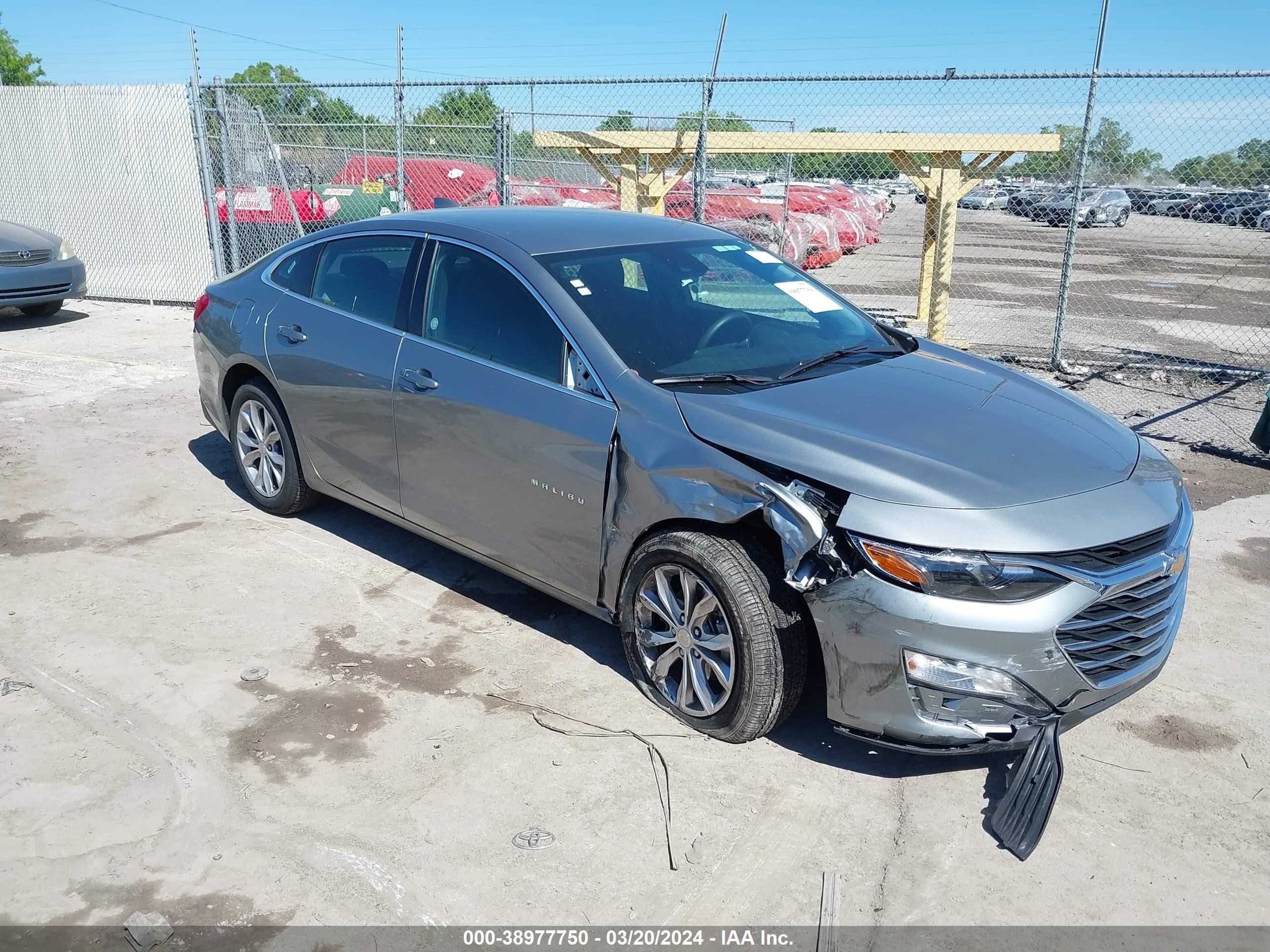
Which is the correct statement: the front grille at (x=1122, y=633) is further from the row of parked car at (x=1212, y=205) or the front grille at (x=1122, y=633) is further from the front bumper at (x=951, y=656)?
the row of parked car at (x=1212, y=205)

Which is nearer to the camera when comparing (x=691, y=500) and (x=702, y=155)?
(x=691, y=500)

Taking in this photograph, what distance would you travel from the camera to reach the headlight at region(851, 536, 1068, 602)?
119 inches

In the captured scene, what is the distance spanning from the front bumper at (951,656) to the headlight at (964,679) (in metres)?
0.02

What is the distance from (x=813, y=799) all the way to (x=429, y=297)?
2594 millimetres

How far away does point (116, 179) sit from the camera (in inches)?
514

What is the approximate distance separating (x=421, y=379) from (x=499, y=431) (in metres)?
0.54

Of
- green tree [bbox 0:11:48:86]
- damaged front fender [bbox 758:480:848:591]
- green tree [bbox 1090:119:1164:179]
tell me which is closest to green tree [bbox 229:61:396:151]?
green tree [bbox 1090:119:1164:179]

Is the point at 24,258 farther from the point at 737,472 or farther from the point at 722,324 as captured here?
the point at 737,472

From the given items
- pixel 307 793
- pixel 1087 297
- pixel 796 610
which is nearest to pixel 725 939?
pixel 796 610

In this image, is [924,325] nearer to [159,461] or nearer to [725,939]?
[159,461]

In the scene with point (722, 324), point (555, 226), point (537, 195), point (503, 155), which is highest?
point (503, 155)

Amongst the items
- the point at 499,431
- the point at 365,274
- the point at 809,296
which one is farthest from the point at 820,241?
the point at 499,431

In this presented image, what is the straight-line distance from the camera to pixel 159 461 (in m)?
6.71

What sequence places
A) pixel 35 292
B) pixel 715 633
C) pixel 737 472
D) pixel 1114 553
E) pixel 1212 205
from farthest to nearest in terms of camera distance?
pixel 1212 205, pixel 35 292, pixel 715 633, pixel 737 472, pixel 1114 553
